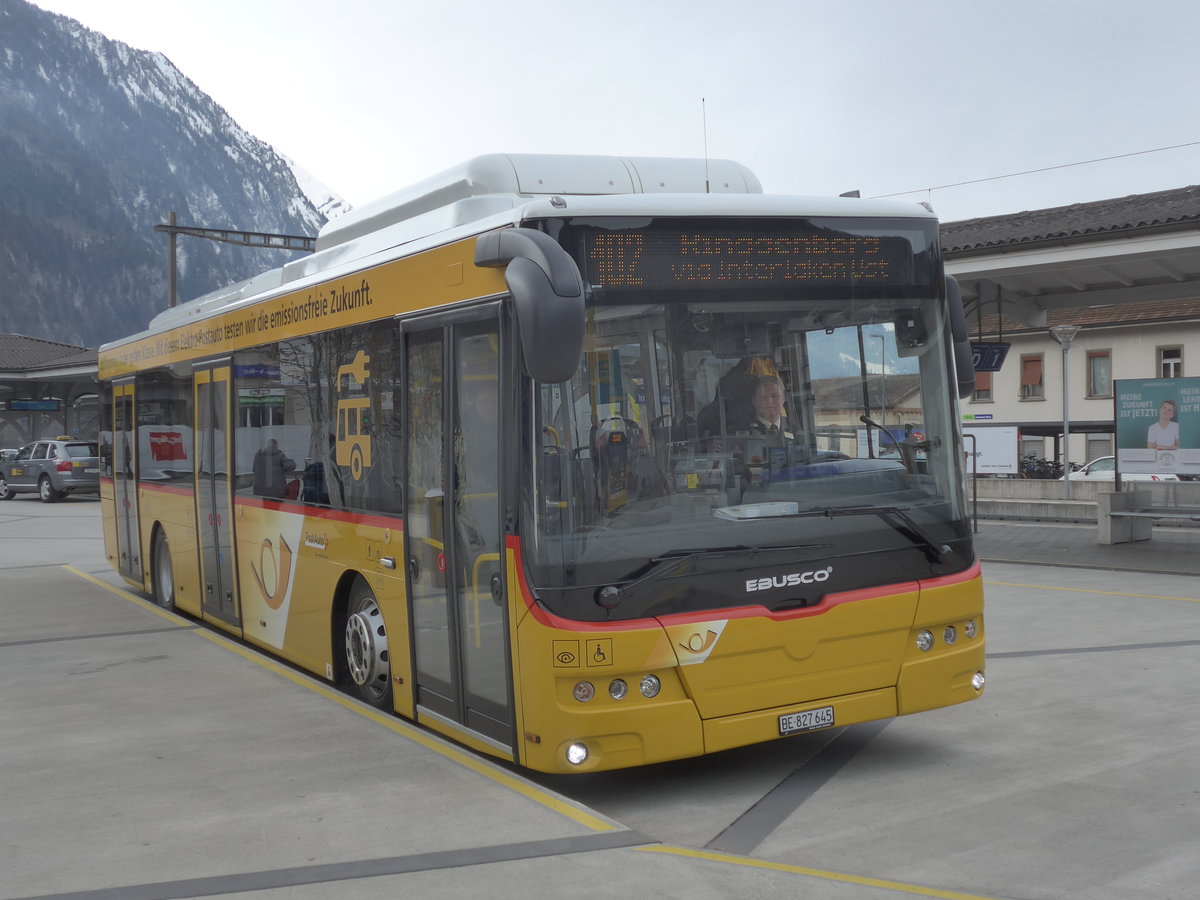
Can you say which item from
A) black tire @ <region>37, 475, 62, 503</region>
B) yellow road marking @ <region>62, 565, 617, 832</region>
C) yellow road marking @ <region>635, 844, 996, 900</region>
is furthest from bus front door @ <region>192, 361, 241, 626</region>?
black tire @ <region>37, 475, 62, 503</region>

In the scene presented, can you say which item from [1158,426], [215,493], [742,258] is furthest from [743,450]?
[1158,426]

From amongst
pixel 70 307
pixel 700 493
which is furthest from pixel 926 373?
pixel 70 307

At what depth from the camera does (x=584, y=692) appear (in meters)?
5.68

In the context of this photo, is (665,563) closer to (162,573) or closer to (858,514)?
(858,514)

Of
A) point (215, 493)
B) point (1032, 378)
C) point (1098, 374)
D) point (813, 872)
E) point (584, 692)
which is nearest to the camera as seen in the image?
point (813, 872)

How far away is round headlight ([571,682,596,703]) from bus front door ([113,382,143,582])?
9.32m

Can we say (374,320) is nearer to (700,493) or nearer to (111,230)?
(700,493)

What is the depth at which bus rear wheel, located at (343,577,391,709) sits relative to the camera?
25.4 ft

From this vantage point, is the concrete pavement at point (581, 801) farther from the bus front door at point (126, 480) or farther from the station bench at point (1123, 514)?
the station bench at point (1123, 514)

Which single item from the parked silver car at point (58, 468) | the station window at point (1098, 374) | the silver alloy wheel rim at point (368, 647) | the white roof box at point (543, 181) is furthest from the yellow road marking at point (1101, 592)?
the station window at point (1098, 374)

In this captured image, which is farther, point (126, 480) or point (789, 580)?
point (126, 480)

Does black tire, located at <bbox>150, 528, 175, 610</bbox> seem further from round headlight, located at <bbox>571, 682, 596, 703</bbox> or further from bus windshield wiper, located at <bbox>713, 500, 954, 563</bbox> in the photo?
bus windshield wiper, located at <bbox>713, 500, 954, 563</bbox>

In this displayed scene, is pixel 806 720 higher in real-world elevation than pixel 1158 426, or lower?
lower

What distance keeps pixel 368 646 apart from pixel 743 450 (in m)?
3.02
